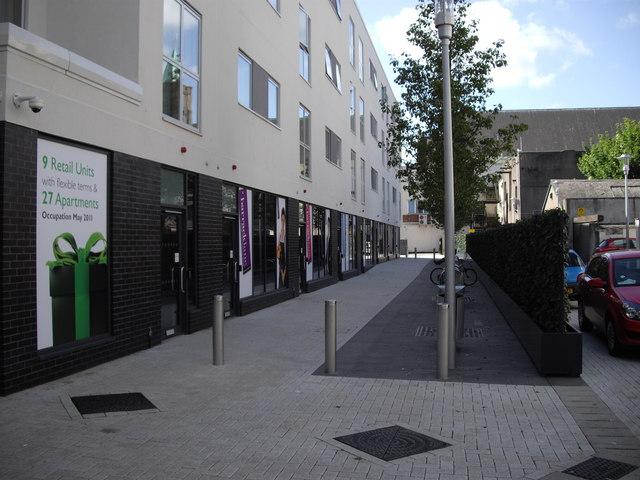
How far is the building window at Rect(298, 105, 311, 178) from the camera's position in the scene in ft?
60.1

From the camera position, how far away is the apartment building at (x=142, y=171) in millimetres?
6516

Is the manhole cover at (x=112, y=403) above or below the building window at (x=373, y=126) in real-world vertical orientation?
below

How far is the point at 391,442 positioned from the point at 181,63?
25.3 feet

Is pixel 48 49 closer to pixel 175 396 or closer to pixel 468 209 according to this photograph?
pixel 175 396

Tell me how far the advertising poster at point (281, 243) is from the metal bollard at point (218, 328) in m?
7.86

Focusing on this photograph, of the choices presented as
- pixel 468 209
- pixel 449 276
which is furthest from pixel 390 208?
pixel 449 276

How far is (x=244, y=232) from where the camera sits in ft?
43.1

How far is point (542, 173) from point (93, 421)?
178 feet

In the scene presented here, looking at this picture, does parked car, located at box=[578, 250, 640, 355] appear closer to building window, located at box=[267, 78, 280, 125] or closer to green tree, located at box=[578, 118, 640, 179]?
building window, located at box=[267, 78, 280, 125]

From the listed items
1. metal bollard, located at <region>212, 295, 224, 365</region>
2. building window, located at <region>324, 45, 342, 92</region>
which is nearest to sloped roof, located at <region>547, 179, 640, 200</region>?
building window, located at <region>324, 45, 342, 92</region>

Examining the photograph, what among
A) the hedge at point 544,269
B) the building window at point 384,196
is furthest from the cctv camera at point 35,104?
the building window at point 384,196

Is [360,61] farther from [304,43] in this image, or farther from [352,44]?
[304,43]

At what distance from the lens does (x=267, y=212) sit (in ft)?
48.9

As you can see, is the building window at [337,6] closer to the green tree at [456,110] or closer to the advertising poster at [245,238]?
the green tree at [456,110]
